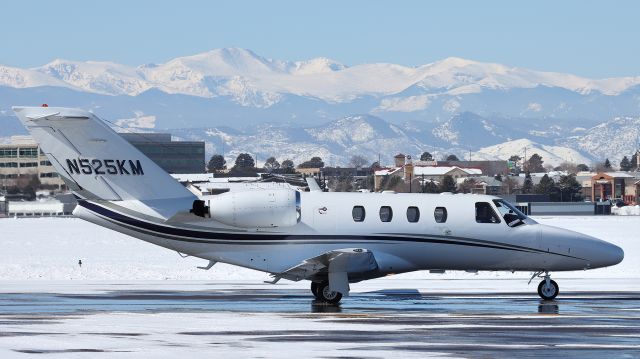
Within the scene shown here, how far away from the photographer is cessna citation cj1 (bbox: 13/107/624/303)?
28.8 m

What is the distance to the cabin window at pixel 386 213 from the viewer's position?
2950 cm

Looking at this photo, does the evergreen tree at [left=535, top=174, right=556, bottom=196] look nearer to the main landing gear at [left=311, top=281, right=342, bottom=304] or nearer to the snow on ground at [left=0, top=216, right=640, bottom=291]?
the snow on ground at [left=0, top=216, right=640, bottom=291]

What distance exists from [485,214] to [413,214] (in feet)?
5.96

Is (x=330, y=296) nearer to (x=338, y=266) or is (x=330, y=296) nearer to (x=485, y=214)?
(x=338, y=266)

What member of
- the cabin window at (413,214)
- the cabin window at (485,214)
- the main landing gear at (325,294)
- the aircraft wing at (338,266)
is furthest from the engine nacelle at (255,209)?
the cabin window at (485,214)

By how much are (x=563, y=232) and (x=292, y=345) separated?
11.0 metres

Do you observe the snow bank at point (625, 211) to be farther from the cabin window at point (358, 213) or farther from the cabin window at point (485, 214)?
the cabin window at point (358, 213)

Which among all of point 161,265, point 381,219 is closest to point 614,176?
point 161,265

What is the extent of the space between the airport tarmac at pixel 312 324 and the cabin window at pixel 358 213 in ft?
6.30

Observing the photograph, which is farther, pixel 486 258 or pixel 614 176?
pixel 614 176

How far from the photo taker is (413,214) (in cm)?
2975

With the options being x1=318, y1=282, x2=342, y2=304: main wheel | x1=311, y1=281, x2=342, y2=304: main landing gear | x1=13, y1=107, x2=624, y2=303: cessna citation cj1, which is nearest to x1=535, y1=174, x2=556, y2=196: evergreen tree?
x1=13, y1=107, x2=624, y2=303: cessna citation cj1

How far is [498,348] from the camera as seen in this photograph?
21312mm

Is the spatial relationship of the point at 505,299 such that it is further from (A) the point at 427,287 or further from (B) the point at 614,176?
(B) the point at 614,176
